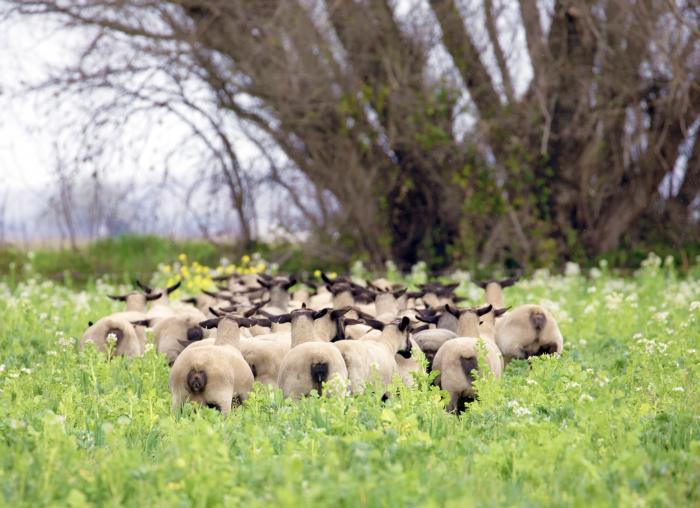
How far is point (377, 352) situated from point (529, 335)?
7.12 feet

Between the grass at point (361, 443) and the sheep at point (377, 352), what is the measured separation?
2.30 ft

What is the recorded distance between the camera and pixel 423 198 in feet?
66.5

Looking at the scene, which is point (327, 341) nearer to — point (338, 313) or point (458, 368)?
point (338, 313)

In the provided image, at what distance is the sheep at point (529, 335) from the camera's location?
950cm

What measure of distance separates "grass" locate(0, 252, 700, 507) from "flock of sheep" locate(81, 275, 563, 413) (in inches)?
12.2

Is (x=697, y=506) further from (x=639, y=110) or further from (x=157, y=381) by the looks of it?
(x=639, y=110)

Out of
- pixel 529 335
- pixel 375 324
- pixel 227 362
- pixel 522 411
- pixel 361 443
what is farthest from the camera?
pixel 529 335

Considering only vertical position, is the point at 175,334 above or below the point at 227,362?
above

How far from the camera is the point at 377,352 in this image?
794 cm

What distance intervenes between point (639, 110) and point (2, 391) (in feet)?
46.8

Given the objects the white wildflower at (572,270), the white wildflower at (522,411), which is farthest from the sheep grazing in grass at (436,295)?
the white wildflower at (572,270)

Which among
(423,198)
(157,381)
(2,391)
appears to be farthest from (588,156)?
(2,391)

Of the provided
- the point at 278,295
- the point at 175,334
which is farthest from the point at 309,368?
the point at 278,295

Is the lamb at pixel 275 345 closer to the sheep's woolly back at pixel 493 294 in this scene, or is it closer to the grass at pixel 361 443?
the grass at pixel 361 443
